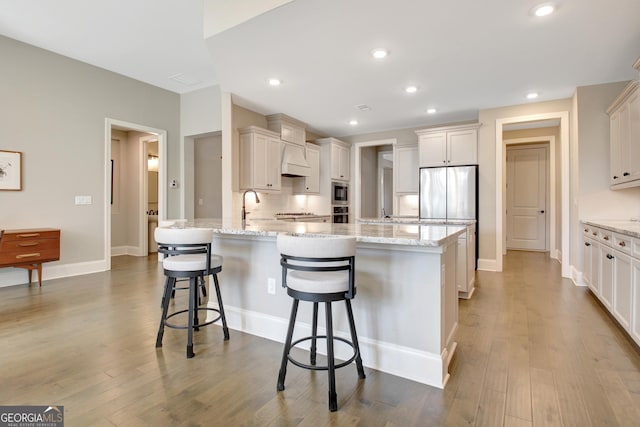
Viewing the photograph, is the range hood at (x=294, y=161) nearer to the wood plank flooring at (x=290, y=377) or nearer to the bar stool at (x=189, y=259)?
the wood plank flooring at (x=290, y=377)

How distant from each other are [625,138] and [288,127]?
15.0 feet

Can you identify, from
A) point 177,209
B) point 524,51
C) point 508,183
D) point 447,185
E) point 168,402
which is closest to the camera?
point 168,402

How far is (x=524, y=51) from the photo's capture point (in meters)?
3.24

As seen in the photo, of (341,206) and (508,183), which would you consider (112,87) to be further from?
(508,183)

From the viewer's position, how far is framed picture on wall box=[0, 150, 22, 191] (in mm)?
4146

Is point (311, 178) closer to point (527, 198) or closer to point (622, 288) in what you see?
point (622, 288)

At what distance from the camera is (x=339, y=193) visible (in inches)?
275

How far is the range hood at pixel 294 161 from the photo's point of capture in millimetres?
5703

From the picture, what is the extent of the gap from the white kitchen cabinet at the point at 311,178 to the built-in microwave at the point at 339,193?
1.19 feet

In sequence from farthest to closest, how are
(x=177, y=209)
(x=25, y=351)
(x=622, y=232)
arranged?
(x=177, y=209) → (x=622, y=232) → (x=25, y=351)

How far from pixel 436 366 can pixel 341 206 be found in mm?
5303

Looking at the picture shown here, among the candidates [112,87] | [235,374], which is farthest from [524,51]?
[112,87]
